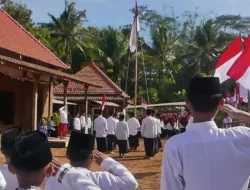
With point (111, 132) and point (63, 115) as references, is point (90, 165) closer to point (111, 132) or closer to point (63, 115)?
point (111, 132)

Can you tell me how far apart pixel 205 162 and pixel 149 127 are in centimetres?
1422

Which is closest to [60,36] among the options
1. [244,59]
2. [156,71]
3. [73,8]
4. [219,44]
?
[73,8]

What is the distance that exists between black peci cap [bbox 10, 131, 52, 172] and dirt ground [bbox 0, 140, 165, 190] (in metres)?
8.51

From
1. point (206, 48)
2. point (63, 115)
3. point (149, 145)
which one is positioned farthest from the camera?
point (206, 48)

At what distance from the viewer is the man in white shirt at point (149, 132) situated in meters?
16.9

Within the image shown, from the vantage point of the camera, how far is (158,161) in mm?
16844

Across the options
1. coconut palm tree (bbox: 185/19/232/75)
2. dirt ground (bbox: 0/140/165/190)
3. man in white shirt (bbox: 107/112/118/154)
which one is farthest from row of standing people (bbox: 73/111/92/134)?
coconut palm tree (bbox: 185/19/232/75)

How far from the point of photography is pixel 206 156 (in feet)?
9.03

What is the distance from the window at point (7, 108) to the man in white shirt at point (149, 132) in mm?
7825

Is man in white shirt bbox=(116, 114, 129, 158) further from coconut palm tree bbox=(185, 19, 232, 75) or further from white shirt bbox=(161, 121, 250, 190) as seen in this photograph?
coconut palm tree bbox=(185, 19, 232, 75)

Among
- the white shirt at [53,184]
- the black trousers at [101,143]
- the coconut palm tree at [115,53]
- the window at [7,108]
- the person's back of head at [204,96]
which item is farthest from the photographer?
the coconut palm tree at [115,53]

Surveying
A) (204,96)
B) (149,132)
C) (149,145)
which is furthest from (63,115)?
(204,96)

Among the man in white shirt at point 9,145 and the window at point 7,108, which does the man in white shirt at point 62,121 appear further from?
the man in white shirt at point 9,145

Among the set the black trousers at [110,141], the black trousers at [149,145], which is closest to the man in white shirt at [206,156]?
the black trousers at [149,145]
